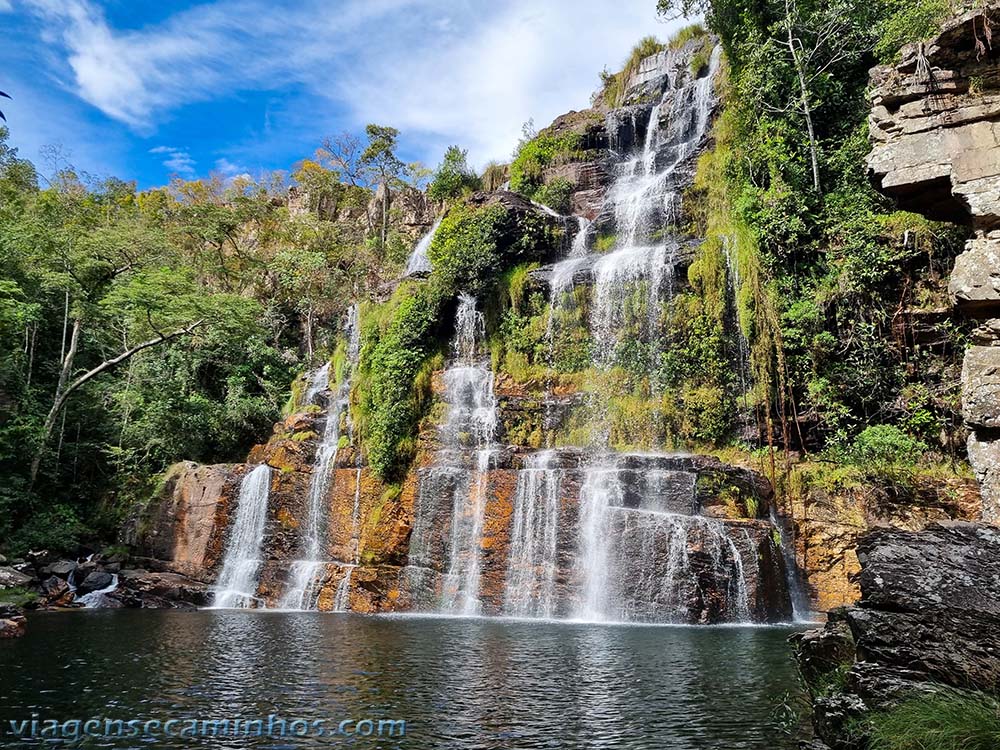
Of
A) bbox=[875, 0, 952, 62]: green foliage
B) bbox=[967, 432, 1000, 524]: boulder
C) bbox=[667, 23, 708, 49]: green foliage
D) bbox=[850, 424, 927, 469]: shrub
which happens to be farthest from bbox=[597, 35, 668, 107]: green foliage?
bbox=[967, 432, 1000, 524]: boulder

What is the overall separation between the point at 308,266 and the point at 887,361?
24.4 m

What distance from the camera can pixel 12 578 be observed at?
1597cm

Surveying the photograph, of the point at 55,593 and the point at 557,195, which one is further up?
the point at 557,195

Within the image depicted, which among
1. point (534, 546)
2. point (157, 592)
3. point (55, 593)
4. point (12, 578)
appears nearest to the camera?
point (534, 546)

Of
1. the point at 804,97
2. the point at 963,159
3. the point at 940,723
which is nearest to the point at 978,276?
the point at 963,159

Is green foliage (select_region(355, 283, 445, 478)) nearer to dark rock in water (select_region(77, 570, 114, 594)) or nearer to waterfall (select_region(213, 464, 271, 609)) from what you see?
waterfall (select_region(213, 464, 271, 609))

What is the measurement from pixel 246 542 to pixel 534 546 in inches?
352

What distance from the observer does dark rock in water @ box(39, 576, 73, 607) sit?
645 inches

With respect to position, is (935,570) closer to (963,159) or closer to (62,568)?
(963,159)

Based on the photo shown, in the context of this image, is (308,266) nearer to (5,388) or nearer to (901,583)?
(5,388)

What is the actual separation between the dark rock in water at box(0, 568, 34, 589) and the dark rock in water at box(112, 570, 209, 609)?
1952mm

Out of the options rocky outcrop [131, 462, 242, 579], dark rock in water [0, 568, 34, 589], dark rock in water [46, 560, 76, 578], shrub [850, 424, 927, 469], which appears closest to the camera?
dark rock in water [0, 568, 34, 589]

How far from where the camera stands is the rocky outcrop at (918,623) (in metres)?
4.73

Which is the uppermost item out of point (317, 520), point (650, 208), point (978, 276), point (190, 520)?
point (650, 208)
